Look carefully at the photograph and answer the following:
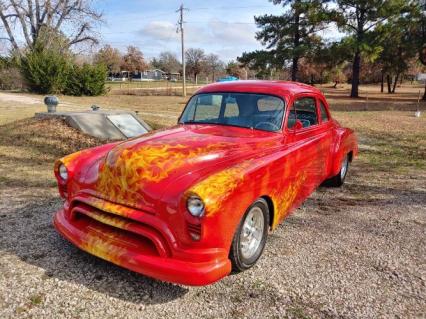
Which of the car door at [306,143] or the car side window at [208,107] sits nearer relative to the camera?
the car door at [306,143]

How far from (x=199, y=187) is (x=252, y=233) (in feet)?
2.82

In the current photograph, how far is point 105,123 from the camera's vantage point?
933cm

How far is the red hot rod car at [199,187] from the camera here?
8.92 ft

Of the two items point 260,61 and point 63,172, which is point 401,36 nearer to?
point 260,61

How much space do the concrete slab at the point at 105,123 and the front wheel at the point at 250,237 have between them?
6.31m

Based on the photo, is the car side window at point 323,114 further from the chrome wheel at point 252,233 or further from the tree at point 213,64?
the tree at point 213,64

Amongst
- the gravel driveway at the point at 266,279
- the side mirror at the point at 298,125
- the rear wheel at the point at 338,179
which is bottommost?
the gravel driveway at the point at 266,279

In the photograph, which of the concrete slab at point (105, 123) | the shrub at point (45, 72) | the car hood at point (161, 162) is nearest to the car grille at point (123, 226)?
the car hood at point (161, 162)

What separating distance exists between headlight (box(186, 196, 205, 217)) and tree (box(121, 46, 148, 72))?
8105cm

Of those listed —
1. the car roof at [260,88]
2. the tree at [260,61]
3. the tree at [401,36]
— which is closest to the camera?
the car roof at [260,88]

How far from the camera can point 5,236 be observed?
151 inches

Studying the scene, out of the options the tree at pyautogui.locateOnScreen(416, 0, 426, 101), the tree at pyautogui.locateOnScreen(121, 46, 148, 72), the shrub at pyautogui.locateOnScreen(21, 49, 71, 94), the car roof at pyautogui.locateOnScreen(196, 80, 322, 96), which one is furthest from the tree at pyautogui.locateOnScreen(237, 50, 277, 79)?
the tree at pyautogui.locateOnScreen(121, 46, 148, 72)

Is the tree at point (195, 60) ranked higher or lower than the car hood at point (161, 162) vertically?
higher

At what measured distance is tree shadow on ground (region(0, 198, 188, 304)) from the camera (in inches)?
115
